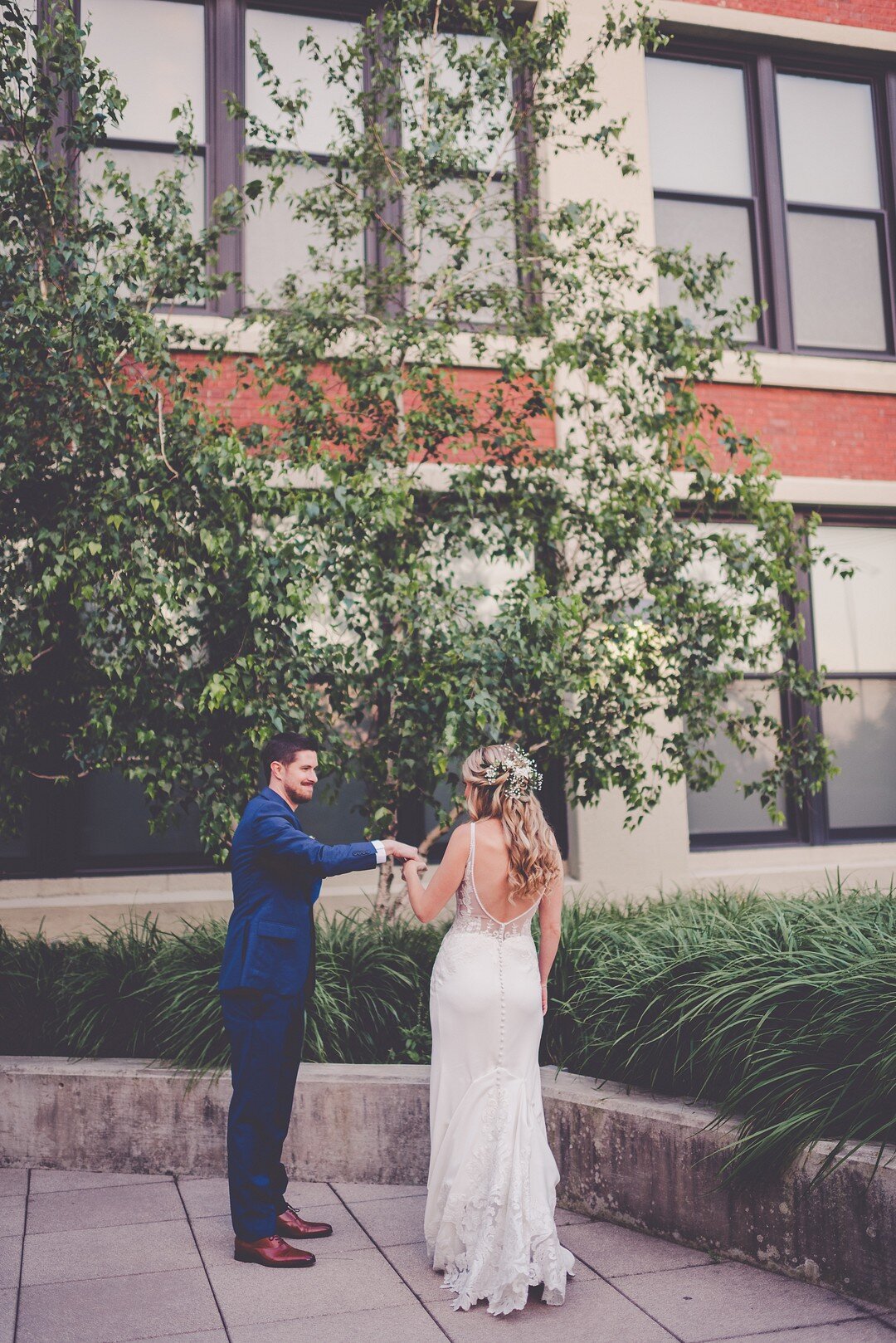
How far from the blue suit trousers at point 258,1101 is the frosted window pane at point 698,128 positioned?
8228 millimetres

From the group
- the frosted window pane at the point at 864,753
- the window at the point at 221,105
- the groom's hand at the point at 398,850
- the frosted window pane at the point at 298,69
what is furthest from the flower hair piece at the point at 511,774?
the frosted window pane at the point at 298,69

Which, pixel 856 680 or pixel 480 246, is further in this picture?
pixel 856 680

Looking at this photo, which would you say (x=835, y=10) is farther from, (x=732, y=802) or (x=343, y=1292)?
(x=343, y=1292)

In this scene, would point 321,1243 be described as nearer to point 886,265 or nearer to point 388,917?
point 388,917

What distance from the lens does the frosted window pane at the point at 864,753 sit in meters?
10.0

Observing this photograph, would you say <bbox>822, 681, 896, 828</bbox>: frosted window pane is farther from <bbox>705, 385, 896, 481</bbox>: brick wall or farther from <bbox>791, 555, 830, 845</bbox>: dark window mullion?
<bbox>705, 385, 896, 481</bbox>: brick wall

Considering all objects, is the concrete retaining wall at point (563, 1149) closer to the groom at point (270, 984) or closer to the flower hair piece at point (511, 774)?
the groom at point (270, 984)

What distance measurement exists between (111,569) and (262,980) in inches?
96.6

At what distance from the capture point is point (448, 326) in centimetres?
726

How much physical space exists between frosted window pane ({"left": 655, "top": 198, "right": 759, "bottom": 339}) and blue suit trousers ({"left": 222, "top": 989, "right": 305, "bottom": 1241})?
7625mm

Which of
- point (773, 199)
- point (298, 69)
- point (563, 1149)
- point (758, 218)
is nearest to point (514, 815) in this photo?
point (563, 1149)

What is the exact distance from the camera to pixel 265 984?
476 cm

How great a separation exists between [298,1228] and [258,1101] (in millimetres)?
632

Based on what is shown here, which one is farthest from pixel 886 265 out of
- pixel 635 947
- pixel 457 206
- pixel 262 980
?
pixel 262 980
